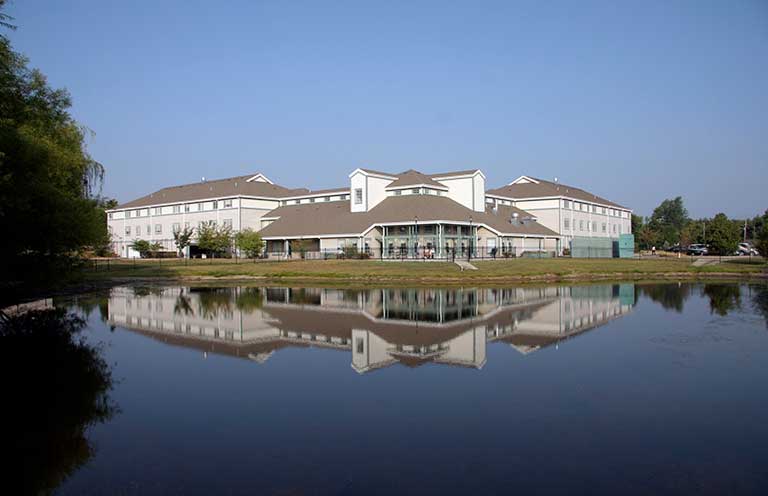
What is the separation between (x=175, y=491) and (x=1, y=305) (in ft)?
63.6

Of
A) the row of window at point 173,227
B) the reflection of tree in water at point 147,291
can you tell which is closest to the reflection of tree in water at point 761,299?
the reflection of tree in water at point 147,291

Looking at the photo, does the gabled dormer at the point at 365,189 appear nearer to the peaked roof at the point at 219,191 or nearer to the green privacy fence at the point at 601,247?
the peaked roof at the point at 219,191

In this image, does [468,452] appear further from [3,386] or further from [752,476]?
[3,386]

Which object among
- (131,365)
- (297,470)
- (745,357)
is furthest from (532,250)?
(297,470)

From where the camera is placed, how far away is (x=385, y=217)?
55531mm

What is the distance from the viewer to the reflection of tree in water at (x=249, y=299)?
27159 mm

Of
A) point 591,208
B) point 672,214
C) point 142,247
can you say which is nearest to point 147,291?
point 142,247

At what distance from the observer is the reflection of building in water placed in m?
17.2

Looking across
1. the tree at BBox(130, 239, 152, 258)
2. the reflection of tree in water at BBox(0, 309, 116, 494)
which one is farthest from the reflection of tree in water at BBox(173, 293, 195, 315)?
the tree at BBox(130, 239, 152, 258)

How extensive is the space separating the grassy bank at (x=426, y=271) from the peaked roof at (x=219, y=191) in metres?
19.9

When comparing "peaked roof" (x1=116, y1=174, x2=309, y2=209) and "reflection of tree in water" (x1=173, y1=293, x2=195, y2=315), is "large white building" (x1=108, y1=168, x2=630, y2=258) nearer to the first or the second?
"peaked roof" (x1=116, y1=174, x2=309, y2=209)

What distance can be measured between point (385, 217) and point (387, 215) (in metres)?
0.47

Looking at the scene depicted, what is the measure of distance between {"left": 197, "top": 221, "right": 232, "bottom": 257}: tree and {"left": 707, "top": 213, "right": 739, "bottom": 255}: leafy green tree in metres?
56.6

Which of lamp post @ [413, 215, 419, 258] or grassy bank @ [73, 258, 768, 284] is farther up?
lamp post @ [413, 215, 419, 258]
